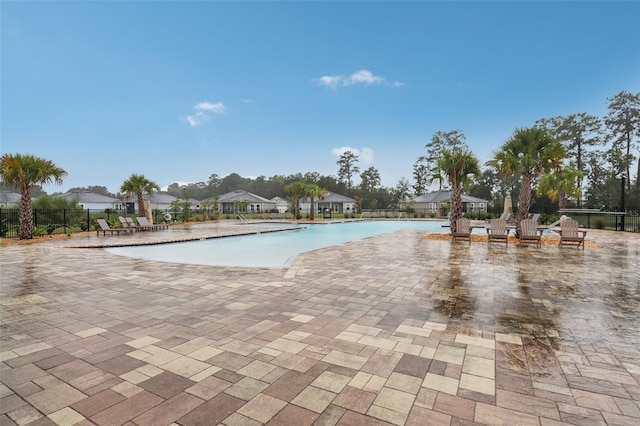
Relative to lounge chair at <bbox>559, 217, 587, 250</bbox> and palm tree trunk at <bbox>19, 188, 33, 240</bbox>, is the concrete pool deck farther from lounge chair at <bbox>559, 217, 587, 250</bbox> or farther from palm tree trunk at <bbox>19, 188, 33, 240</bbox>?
palm tree trunk at <bbox>19, 188, 33, 240</bbox>

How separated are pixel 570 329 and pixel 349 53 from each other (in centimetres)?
1856

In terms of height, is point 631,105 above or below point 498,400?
above

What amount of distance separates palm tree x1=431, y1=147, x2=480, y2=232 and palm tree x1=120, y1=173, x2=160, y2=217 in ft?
56.8

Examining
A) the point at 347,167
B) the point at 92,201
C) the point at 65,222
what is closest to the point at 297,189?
the point at 65,222

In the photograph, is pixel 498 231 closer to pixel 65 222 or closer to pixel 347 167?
pixel 65 222

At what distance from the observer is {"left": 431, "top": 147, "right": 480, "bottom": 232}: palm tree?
13.4 meters

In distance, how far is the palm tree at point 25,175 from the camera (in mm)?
12125

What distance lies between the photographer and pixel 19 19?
941 centimetres

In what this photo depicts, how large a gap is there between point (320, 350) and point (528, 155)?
12.1 m

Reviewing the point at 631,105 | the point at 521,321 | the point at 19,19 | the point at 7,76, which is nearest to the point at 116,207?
the point at 7,76

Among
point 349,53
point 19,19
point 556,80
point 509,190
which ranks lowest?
point 509,190

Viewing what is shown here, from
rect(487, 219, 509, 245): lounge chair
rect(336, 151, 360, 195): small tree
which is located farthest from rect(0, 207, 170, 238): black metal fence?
rect(336, 151, 360, 195): small tree

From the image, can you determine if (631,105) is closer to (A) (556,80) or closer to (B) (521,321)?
(A) (556,80)

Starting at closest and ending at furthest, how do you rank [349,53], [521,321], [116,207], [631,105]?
[521,321] → [349,53] → [631,105] → [116,207]
